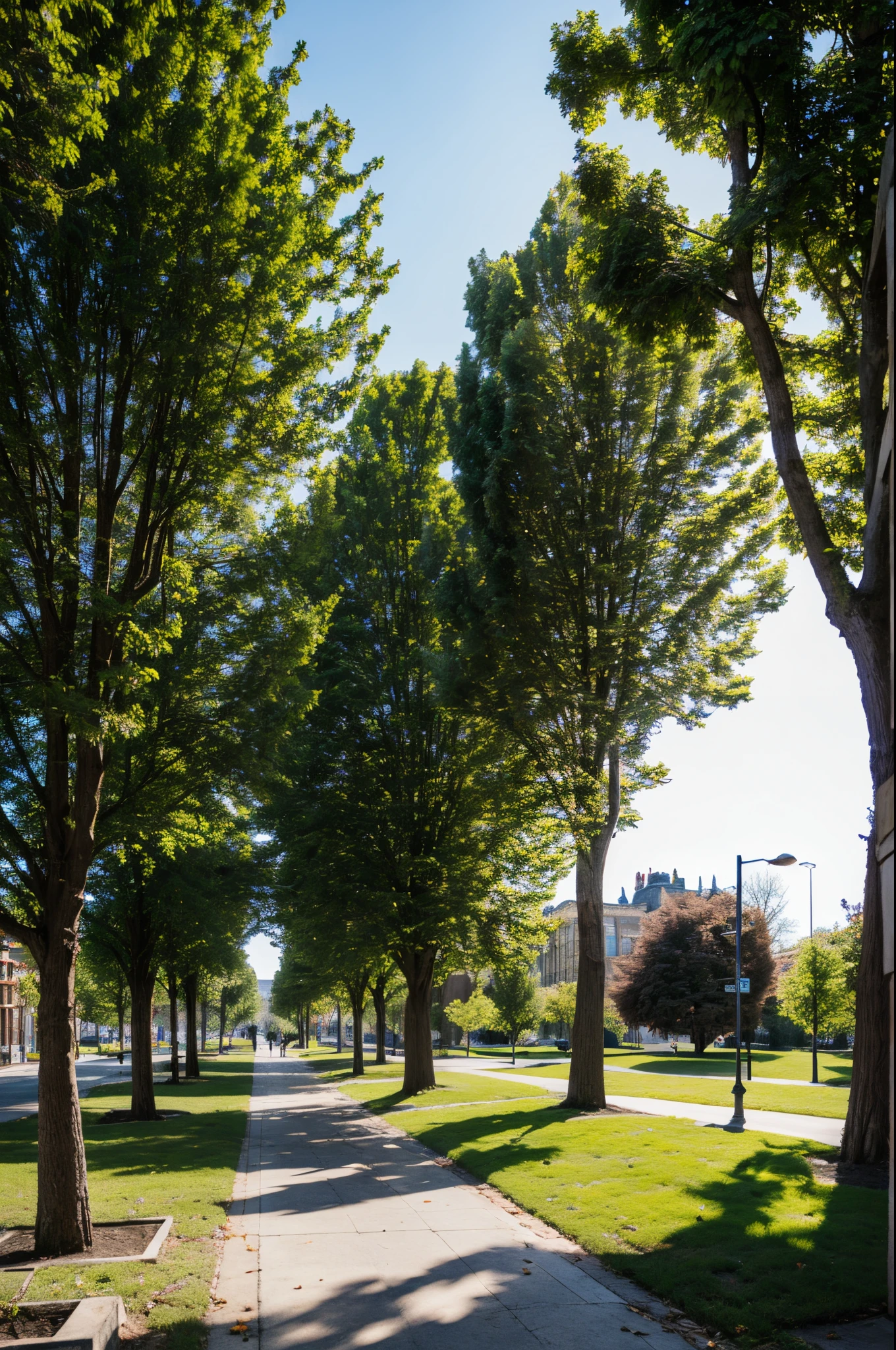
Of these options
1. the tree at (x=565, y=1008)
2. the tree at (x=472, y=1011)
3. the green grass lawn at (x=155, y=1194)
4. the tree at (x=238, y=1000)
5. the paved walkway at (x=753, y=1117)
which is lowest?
the tree at (x=238, y=1000)

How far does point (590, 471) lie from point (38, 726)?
11533 mm

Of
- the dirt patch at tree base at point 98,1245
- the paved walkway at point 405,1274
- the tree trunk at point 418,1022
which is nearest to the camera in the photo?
the paved walkway at point 405,1274

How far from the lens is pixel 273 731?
10.1 meters

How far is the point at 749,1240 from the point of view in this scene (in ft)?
27.9

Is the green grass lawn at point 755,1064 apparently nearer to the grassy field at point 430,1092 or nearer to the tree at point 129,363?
the grassy field at point 430,1092

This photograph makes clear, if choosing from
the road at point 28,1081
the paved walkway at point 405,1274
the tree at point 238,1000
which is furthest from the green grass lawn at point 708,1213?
the tree at point 238,1000

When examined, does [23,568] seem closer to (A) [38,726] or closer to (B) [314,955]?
(A) [38,726]

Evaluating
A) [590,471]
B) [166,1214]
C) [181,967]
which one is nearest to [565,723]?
[590,471]

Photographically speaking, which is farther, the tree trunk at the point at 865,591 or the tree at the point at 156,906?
the tree at the point at 156,906

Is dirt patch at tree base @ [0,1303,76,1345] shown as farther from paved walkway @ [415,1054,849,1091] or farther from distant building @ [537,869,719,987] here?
distant building @ [537,869,719,987]

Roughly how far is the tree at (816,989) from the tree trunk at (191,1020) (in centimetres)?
2455

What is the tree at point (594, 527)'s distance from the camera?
17.9 metres

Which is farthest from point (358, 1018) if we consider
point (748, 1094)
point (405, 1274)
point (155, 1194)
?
point (405, 1274)

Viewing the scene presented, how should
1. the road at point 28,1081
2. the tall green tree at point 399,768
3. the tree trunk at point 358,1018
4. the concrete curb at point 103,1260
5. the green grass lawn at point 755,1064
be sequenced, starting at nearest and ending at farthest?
the concrete curb at point 103,1260
the tall green tree at point 399,768
the road at point 28,1081
the green grass lawn at point 755,1064
the tree trunk at point 358,1018
